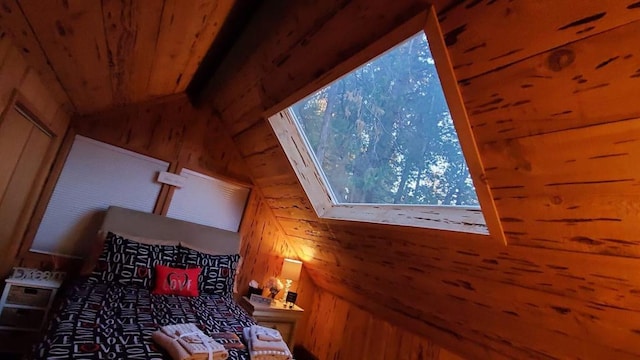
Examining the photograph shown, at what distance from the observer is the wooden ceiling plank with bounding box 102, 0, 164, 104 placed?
1392mm

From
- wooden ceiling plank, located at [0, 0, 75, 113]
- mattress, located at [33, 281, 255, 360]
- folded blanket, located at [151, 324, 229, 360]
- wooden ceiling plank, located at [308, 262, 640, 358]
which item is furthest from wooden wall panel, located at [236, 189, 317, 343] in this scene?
wooden ceiling plank, located at [0, 0, 75, 113]

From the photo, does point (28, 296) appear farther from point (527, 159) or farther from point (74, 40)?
point (527, 159)

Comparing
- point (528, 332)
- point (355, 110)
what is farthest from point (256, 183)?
point (528, 332)

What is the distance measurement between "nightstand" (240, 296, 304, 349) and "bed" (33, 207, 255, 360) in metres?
0.31

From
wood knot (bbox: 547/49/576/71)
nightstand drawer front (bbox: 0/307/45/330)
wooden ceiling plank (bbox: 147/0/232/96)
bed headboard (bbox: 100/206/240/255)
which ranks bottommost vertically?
nightstand drawer front (bbox: 0/307/45/330)

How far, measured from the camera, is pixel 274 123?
2553 mm

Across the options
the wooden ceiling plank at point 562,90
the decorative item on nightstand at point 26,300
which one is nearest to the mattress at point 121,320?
the decorative item on nightstand at point 26,300

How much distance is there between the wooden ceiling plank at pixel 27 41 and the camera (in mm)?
1282

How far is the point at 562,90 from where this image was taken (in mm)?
1031

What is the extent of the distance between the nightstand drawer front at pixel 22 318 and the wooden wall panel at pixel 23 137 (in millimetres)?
305

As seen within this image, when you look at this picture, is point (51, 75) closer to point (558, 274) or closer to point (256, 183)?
point (256, 183)

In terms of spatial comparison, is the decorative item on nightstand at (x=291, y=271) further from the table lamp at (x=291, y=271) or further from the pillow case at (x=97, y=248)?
the pillow case at (x=97, y=248)

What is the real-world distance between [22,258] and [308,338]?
8.88ft

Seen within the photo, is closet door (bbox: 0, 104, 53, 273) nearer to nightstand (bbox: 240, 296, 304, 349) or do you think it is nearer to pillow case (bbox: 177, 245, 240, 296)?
pillow case (bbox: 177, 245, 240, 296)
